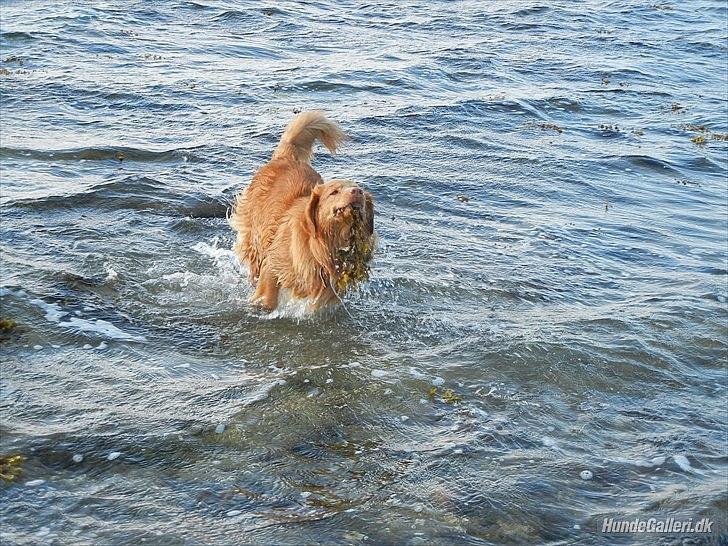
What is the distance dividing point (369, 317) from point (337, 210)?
58.5 inches

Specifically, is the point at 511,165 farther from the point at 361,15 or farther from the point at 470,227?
the point at 361,15

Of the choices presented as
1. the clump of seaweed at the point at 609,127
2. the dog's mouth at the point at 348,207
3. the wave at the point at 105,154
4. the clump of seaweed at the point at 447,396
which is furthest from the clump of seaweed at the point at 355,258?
the clump of seaweed at the point at 609,127

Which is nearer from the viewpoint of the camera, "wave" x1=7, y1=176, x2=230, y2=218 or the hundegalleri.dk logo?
the hundegalleri.dk logo

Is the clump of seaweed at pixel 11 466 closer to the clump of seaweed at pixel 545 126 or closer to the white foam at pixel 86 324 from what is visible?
the white foam at pixel 86 324

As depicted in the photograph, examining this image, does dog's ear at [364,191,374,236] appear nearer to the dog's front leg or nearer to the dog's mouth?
the dog's mouth

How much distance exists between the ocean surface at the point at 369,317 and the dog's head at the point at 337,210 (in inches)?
39.1

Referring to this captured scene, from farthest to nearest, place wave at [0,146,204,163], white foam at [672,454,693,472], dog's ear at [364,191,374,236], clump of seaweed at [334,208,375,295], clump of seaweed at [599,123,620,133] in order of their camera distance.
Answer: clump of seaweed at [599,123,620,133] → wave at [0,146,204,163] → clump of seaweed at [334,208,375,295] → dog's ear at [364,191,374,236] → white foam at [672,454,693,472]

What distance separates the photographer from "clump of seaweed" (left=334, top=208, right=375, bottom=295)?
291 inches

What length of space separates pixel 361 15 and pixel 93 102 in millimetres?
9257

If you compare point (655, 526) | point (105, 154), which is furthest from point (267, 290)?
point (105, 154)

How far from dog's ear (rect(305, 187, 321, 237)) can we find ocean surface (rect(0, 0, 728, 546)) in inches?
38.7

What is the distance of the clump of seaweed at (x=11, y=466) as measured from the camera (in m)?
5.50

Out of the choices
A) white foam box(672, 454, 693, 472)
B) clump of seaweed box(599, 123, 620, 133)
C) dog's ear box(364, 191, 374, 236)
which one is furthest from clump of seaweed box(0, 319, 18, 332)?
clump of seaweed box(599, 123, 620, 133)

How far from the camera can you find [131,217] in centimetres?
982
